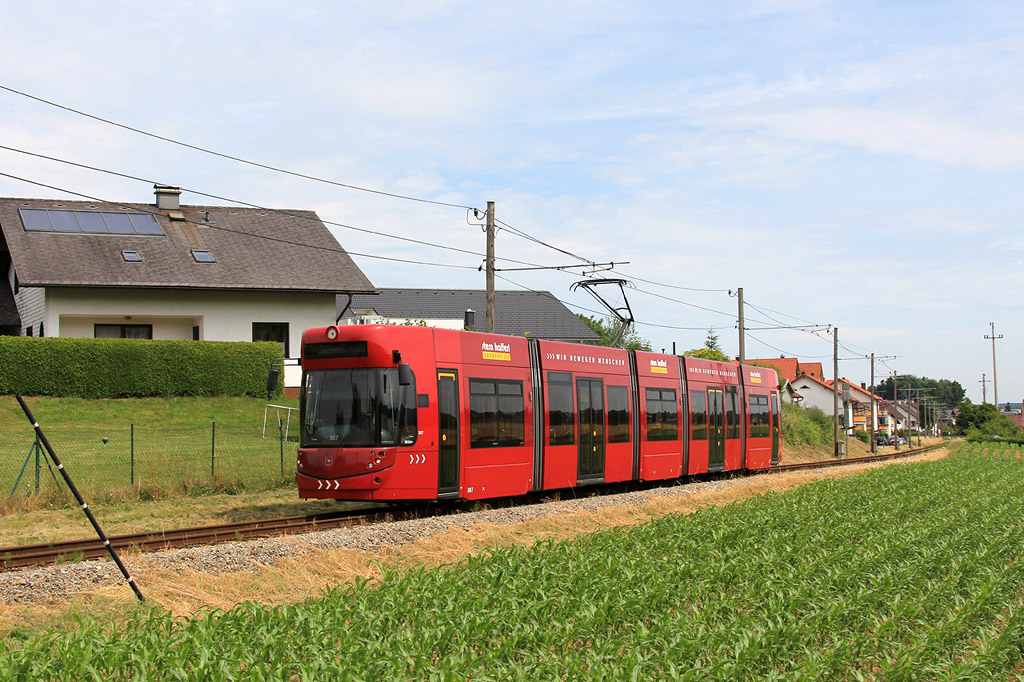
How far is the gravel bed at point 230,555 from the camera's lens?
380 inches

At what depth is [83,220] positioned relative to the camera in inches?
1417

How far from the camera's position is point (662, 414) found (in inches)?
910

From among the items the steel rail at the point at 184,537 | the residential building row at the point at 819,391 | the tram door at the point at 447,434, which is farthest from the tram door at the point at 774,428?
the residential building row at the point at 819,391

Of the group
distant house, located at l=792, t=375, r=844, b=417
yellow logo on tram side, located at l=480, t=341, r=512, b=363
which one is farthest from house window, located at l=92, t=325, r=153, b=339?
distant house, located at l=792, t=375, r=844, b=417

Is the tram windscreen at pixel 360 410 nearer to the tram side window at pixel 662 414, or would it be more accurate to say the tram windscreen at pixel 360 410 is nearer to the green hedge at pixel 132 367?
the tram side window at pixel 662 414

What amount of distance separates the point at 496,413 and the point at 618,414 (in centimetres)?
475

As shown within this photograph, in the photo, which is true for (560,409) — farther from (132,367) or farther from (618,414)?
(132,367)

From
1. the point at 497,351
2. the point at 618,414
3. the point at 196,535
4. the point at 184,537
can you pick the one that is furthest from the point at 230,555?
the point at 618,414

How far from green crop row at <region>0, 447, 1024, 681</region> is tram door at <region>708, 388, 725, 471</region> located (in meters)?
13.4

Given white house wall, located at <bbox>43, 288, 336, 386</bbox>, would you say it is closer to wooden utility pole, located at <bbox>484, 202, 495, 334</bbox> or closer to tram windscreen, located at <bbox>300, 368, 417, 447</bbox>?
wooden utility pole, located at <bbox>484, 202, 495, 334</bbox>

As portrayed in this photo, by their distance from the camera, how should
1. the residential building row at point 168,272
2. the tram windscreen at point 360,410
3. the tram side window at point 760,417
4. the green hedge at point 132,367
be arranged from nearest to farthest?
the tram windscreen at point 360,410, the tram side window at point 760,417, the green hedge at point 132,367, the residential building row at point 168,272

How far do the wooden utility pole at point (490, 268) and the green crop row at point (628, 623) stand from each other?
38.0 feet

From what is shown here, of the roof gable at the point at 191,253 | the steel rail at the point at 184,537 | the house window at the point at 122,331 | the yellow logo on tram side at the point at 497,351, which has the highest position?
the roof gable at the point at 191,253

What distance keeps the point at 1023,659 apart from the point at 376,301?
206ft
